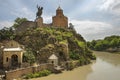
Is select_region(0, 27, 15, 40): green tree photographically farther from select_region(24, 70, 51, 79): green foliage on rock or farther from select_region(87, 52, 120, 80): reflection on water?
select_region(87, 52, 120, 80): reflection on water

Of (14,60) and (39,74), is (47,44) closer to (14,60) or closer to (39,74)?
(14,60)

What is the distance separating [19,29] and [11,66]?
53.5 ft

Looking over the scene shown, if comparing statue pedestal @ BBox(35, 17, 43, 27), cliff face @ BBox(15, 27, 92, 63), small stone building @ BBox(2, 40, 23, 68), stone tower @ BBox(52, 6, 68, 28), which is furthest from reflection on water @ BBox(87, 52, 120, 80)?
statue pedestal @ BBox(35, 17, 43, 27)

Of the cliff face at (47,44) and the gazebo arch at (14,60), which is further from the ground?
the cliff face at (47,44)

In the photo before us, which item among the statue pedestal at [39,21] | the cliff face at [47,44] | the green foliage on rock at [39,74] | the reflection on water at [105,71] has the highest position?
the statue pedestal at [39,21]

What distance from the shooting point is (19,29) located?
147 ft

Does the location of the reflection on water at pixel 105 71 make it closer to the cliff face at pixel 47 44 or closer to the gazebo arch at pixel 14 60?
the cliff face at pixel 47 44

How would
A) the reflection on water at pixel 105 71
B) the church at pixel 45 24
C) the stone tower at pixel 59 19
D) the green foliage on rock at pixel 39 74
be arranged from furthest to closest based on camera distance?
the stone tower at pixel 59 19 < the church at pixel 45 24 < the reflection on water at pixel 105 71 < the green foliage on rock at pixel 39 74

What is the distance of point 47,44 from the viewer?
38.1 meters

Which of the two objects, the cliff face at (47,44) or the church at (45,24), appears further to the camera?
the church at (45,24)

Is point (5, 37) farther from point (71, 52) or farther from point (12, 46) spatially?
point (71, 52)

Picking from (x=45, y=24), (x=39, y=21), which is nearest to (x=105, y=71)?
(x=39, y=21)

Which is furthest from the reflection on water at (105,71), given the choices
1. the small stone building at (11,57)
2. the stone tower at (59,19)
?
the stone tower at (59,19)

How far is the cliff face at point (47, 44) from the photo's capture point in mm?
35812
